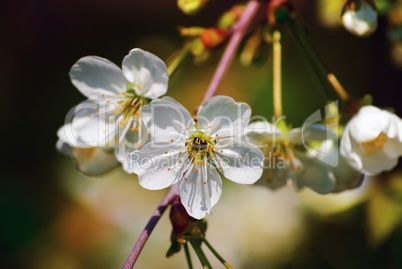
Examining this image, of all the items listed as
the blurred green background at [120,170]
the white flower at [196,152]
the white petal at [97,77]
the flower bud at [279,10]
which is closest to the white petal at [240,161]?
the white flower at [196,152]

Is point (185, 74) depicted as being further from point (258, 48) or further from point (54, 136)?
point (258, 48)

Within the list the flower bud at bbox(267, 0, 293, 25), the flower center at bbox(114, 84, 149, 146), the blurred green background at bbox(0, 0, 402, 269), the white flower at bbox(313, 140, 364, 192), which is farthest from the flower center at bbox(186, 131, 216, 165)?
the blurred green background at bbox(0, 0, 402, 269)

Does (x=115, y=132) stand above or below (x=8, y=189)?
above

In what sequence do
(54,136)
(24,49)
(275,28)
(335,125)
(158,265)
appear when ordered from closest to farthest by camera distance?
(335,125)
(275,28)
(158,265)
(54,136)
(24,49)

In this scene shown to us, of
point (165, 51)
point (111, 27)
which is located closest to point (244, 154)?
point (165, 51)

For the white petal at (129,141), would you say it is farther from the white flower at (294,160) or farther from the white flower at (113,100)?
the white flower at (294,160)
